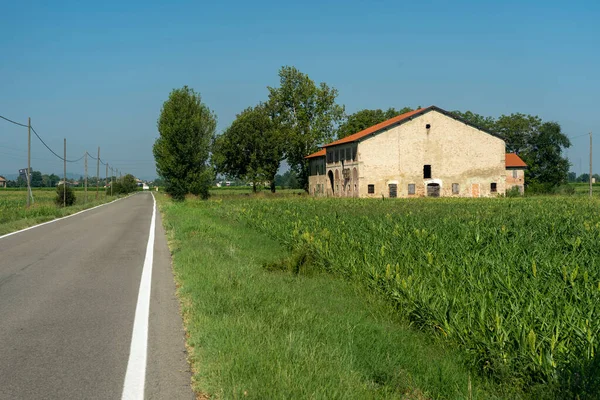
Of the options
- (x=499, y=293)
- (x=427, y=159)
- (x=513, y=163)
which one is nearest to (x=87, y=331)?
(x=499, y=293)

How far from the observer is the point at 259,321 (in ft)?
21.3

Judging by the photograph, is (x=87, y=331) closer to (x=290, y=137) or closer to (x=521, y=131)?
(x=290, y=137)

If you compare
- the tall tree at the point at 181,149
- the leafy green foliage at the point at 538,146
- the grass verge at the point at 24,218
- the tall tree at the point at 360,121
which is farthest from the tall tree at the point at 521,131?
the grass verge at the point at 24,218

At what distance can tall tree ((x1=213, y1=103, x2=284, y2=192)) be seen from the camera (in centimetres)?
7675

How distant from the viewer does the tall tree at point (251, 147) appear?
7675 centimetres

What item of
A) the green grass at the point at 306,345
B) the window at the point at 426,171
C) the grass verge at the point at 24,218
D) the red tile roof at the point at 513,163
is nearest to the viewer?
the green grass at the point at 306,345

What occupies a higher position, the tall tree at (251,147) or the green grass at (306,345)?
the tall tree at (251,147)

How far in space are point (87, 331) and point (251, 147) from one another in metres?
72.1

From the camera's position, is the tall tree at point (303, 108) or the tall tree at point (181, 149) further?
the tall tree at point (303, 108)

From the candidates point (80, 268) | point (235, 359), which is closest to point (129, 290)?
point (80, 268)

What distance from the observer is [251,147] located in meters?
78.0

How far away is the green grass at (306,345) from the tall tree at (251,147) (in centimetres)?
6777

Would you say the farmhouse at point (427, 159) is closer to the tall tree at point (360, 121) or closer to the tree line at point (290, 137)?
the tree line at point (290, 137)

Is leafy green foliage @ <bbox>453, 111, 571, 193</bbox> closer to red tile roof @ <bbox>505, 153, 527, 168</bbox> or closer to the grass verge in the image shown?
red tile roof @ <bbox>505, 153, 527, 168</bbox>
